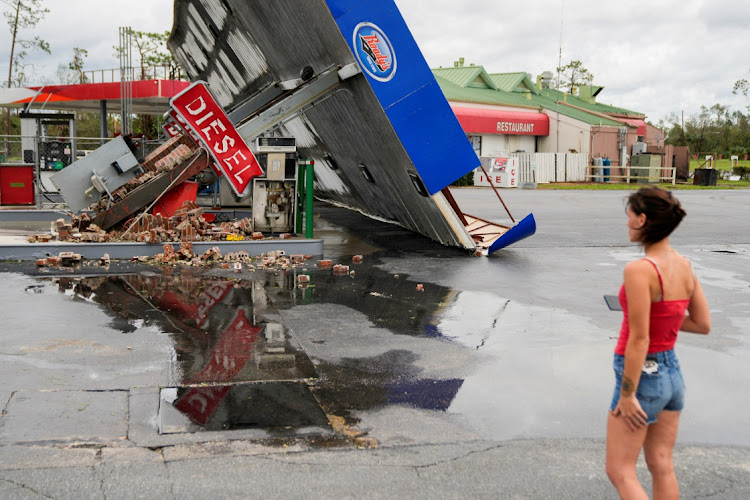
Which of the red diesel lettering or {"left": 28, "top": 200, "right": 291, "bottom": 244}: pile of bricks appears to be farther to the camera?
{"left": 28, "top": 200, "right": 291, "bottom": 244}: pile of bricks

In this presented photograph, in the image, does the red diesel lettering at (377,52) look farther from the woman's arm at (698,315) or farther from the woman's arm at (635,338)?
the woman's arm at (635,338)

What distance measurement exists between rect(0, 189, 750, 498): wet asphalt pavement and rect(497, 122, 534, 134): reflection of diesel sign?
112 ft

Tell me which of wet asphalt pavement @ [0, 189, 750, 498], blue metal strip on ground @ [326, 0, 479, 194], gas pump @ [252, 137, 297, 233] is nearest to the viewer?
wet asphalt pavement @ [0, 189, 750, 498]

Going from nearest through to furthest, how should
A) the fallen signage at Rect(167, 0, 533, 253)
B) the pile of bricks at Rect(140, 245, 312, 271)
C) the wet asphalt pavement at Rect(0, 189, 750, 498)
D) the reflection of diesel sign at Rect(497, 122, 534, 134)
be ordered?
the wet asphalt pavement at Rect(0, 189, 750, 498), the fallen signage at Rect(167, 0, 533, 253), the pile of bricks at Rect(140, 245, 312, 271), the reflection of diesel sign at Rect(497, 122, 534, 134)

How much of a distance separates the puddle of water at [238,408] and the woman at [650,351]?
2.17m

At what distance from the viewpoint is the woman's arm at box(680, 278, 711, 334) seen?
10.8 ft

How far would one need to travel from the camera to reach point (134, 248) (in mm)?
11461

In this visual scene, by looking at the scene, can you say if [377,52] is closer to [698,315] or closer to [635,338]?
[698,315]

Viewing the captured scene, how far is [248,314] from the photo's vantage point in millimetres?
7961

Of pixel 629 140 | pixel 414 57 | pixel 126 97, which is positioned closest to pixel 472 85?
pixel 629 140

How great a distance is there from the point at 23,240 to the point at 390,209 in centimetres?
758

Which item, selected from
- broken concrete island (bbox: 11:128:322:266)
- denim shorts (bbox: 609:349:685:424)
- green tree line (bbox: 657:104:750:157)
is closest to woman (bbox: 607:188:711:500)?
denim shorts (bbox: 609:349:685:424)

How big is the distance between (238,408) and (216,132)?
768 cm

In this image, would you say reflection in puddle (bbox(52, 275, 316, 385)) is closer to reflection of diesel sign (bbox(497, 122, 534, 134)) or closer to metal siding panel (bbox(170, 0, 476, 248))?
metal siding panel (bbox(170, 0, 476, 248))
